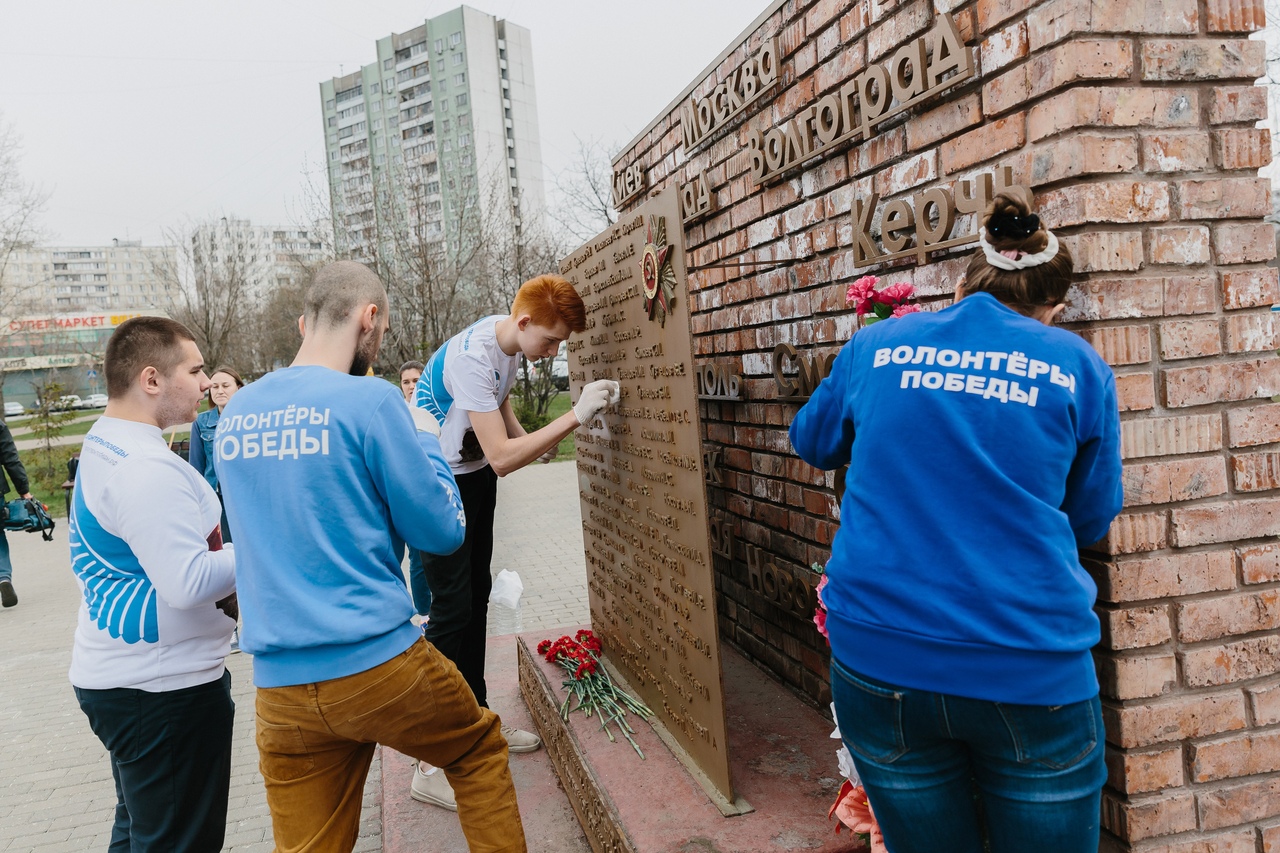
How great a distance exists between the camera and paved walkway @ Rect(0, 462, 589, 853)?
405 cm

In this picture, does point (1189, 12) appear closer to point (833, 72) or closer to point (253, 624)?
point (833, 72)

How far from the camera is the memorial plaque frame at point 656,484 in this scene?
262 centimetres

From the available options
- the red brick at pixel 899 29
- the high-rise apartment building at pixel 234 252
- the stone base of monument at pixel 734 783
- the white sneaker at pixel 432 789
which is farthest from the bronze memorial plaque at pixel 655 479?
the high-rise apartment building at pixel 234 252

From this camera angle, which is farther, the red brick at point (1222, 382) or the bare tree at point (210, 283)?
the bare tree at point (210, 283)

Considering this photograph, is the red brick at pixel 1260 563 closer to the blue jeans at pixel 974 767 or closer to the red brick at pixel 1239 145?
the blue jeans at pixel 974 767

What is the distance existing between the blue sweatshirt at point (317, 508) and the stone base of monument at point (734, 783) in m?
0.99

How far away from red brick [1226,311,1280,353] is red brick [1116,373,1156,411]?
0.79ft

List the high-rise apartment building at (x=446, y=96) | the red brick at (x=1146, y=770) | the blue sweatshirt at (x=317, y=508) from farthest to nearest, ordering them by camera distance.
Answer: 1. the high-rise apartment building at (x=446, y=96)
2. the blue sweatshirt at (x=317, y=508)
3. the red brick at (x=1146, y=770)

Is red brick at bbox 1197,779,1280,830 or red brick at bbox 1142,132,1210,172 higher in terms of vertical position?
red brick at bbox 1142,132,1210,172

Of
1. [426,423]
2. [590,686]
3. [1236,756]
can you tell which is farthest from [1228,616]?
[590,686]

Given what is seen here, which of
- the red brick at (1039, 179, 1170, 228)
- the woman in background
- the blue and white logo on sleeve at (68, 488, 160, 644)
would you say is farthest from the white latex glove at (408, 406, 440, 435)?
the woman in background

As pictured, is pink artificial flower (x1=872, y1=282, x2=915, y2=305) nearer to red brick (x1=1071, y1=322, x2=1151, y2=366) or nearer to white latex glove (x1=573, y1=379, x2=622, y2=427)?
red brick (x1=1071, y1=322, x2=1151, y2=366)

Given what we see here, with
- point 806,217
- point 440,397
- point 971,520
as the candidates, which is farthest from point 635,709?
point 971,520

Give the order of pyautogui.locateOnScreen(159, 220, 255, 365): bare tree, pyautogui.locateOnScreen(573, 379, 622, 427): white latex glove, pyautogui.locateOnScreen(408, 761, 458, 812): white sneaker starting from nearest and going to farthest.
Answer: pyautogui.locateOnScreen(573, 379, 622, 427): white latex glove
pyautogui.locateOnScreen(408, 761, 458, 812): white sneaker
pyautogui.locateOnScreen(159, 220, 255, 365): bare tree
